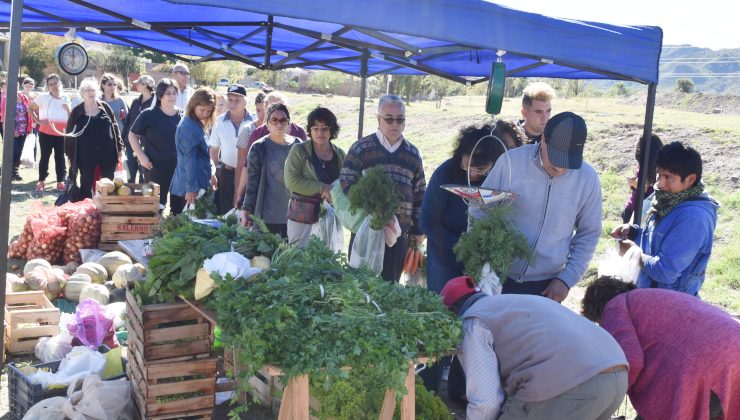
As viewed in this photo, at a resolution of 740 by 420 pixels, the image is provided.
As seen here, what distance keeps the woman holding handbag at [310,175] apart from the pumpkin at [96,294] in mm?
1622

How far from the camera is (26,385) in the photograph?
396 cm

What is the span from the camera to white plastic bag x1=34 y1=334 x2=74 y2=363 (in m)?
4.63

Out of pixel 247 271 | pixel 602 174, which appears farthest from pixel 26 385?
pixel 602 174

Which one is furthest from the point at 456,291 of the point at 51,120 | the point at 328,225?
the point at 51,120

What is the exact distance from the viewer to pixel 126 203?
23.7ft

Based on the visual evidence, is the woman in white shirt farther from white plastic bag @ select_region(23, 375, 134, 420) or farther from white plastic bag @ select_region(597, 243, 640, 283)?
white plastic bag @ select_region(597, 243, 640, 283)

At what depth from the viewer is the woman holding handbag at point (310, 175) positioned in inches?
212

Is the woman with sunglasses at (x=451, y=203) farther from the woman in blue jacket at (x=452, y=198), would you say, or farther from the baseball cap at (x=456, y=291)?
the baseball cap at (x=456, y=291)

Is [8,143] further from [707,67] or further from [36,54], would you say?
[707,67]

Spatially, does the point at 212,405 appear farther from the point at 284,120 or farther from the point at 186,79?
the point at 186,79

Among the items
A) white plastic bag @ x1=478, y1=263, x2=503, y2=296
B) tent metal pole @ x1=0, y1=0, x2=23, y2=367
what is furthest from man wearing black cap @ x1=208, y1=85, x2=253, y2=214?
white plastic bag @ x1=478, y1=263, x2=503, y2=296

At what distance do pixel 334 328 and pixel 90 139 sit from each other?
22.6ft

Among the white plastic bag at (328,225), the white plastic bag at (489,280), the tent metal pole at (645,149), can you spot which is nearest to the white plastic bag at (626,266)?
the tent metal pole at (645,149)

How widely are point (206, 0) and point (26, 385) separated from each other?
2.36 m
